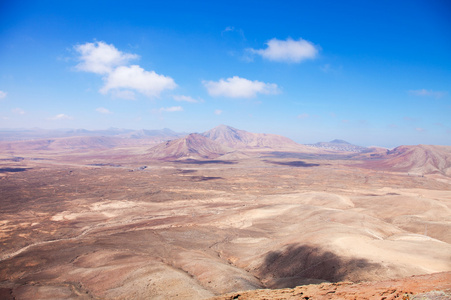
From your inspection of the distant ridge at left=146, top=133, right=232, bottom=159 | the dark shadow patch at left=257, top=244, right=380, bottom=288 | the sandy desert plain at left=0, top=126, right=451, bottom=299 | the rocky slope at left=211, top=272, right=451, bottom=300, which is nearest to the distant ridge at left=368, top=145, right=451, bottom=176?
the sandy desert plain at left=0, top=126, right=451, bottom=299

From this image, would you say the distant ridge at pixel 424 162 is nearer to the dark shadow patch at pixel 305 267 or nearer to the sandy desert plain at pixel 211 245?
the sandy desert plain at pixel 211 245

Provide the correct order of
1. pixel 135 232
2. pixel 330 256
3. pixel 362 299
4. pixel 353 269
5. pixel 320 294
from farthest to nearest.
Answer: pixel 135 232 < pixel 330 256 < pixel 353 269 < pixel 320 294 < pixel 362 299

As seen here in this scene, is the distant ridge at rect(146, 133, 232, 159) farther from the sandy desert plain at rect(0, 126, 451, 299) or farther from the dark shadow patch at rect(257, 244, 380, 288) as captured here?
the dark shadow patch at rect(257, 244, 380, 288)

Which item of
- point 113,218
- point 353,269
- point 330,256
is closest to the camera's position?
point 353,269

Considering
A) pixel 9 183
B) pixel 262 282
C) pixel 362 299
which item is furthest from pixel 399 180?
pixel 9 183

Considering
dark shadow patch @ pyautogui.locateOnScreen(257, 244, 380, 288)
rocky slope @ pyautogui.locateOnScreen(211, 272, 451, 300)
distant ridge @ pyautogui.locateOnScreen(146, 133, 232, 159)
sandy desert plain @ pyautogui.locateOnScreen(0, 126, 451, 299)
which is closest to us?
rocky slope @ pyautogui.locateOnScreen(211, 272, 451, 300)

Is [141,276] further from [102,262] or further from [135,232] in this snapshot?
[135,232]


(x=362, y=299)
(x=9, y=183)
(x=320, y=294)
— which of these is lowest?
(x=9, y=183)
